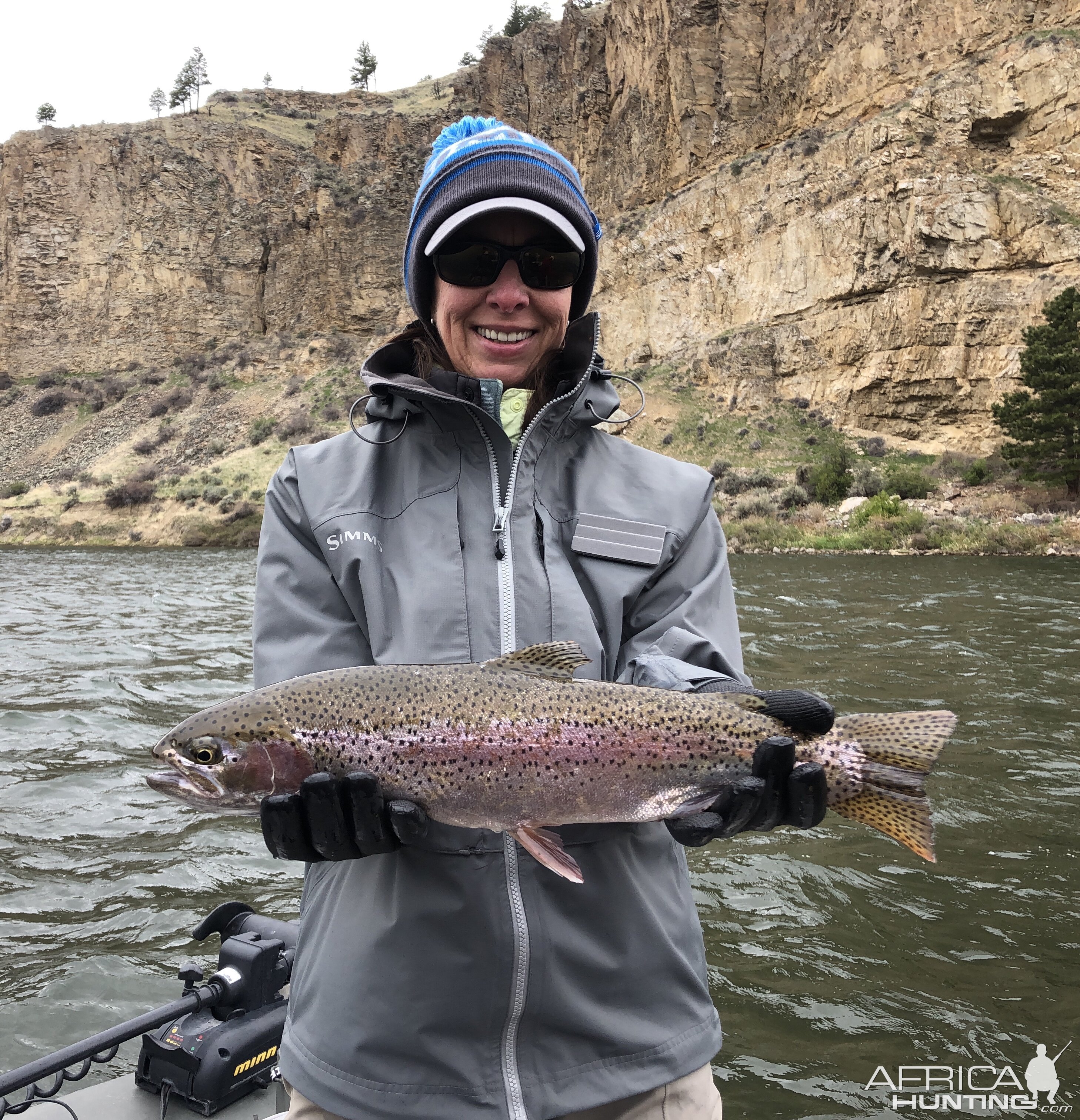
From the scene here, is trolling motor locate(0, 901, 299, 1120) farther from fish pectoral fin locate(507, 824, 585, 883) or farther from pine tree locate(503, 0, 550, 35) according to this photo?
pine tree locate(503, 0, 550, 35)

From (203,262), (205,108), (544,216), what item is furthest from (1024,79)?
(205,108)

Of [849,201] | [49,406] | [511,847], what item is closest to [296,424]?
[49,406]

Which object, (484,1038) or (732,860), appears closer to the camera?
(484,1038)

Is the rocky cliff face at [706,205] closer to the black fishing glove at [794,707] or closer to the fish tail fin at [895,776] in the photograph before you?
the fish tail fin at [895,776]

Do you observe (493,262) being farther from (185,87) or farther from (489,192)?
(185,87)

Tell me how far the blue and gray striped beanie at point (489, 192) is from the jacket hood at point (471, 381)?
8.9 inches

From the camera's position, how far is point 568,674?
2350 millimetres

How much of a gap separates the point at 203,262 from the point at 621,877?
7654 centimetres

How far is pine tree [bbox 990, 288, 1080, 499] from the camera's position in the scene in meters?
30.1

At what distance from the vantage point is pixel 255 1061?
3398 millimetres

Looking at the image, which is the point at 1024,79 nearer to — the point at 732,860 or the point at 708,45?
the point at 708,45

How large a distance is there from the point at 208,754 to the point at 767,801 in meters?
1.49

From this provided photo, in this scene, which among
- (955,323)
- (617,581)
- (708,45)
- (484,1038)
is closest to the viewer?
(484,1038)

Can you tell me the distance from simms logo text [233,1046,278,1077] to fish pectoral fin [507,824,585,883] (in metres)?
1.93
